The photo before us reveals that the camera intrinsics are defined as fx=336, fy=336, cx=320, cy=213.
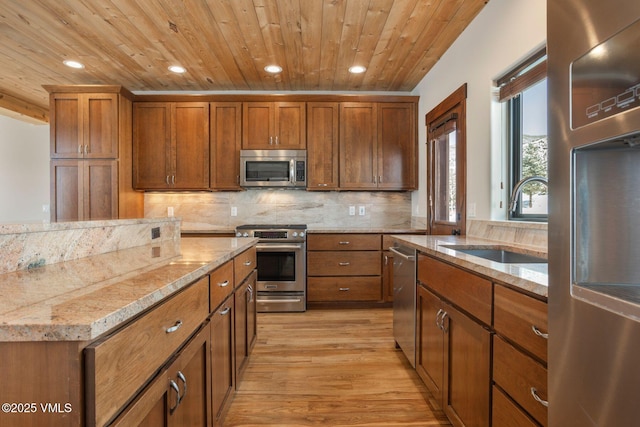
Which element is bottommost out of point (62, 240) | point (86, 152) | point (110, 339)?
point (110, 339)

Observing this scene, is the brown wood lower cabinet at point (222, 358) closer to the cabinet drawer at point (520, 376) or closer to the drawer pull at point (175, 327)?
the drawer pull at point (175, 327)

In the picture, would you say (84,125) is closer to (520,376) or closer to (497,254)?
(497,254)

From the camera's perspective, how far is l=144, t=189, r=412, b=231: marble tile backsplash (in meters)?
4.22

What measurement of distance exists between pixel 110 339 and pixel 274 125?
3515 mm

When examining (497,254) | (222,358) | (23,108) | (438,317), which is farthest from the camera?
(23,108)

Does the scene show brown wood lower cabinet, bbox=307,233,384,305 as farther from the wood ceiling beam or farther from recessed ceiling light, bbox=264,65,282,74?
the wood ceiling beam

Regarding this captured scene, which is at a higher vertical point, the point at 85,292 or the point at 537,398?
the point at 85,292

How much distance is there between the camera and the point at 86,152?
3652 mm

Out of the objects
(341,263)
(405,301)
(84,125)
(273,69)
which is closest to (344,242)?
(341,263)

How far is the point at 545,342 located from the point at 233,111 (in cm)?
373

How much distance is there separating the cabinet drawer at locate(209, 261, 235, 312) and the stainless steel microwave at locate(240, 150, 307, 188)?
7.15ft

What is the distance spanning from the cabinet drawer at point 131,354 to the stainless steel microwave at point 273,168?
110 inches

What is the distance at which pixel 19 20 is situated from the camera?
2.66 metres

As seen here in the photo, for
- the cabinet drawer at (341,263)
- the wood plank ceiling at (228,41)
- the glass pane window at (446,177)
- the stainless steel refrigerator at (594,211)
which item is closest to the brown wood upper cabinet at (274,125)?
the wood plank ceiling at (228,41)
